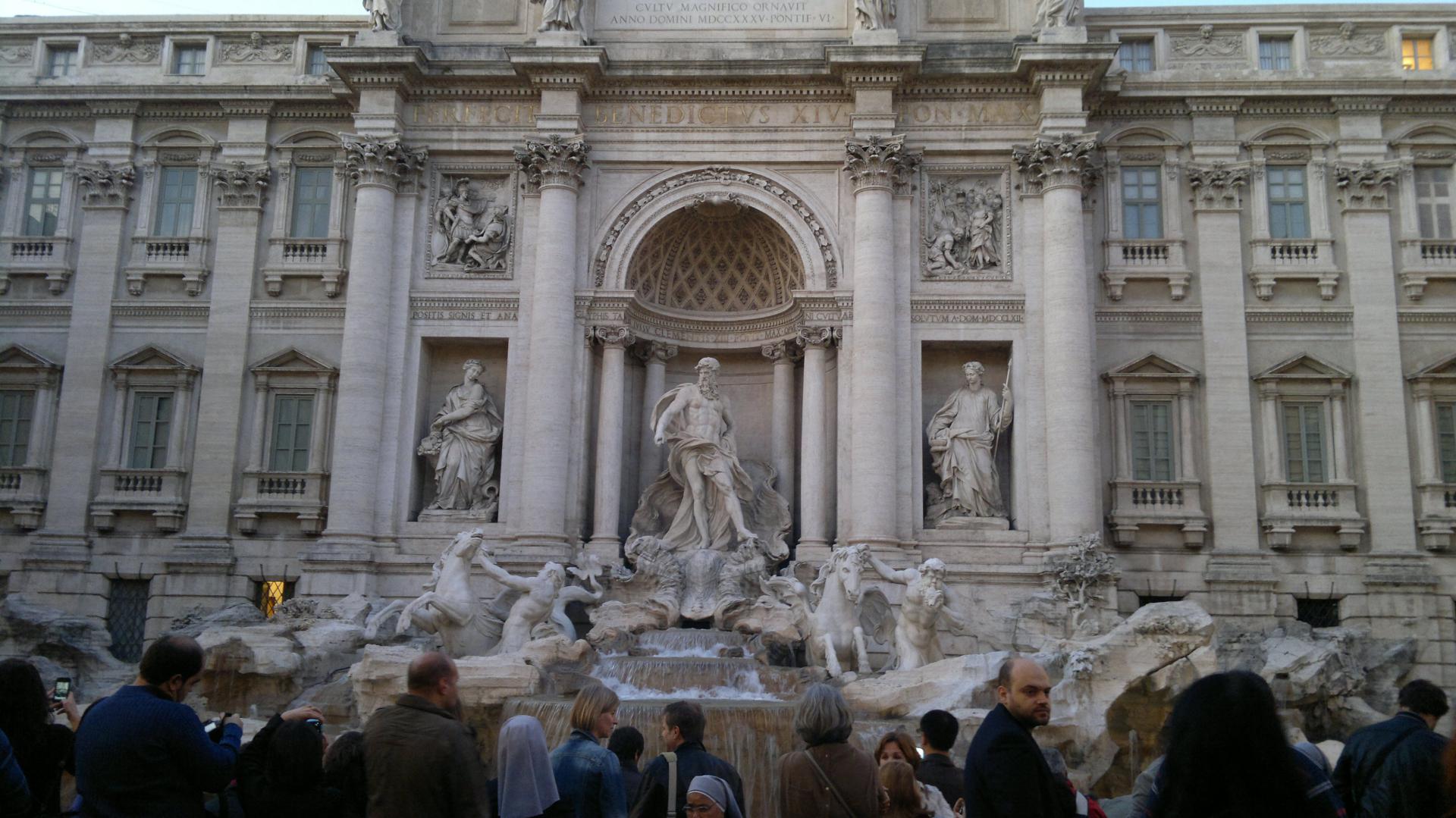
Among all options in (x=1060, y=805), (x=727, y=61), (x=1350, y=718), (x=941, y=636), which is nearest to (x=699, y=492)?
(x=941, y=636)

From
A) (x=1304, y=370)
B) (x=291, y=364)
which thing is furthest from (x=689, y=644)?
(x=1304, y=370)

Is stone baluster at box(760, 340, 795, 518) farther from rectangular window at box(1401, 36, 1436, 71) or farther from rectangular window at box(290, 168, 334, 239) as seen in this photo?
rectangular window at box(1401, 36, 1436, 71)

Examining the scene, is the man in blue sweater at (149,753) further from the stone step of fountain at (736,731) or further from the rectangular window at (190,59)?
the rectangular window at (190,59)

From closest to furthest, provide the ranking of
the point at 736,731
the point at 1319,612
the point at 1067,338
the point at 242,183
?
the point at 736,731 → the point at 1067,338 → the point at 1319,612 → the point at 242,183

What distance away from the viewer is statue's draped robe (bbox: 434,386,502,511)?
23.6 m

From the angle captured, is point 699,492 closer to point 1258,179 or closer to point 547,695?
point 547,695

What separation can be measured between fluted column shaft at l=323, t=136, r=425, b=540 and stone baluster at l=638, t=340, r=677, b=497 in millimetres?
5354

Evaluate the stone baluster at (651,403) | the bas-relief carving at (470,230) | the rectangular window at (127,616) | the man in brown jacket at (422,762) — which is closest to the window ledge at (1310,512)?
the stone baluster at (651,403)

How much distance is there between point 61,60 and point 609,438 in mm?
15846

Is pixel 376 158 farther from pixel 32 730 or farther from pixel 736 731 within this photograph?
pixel 32 730

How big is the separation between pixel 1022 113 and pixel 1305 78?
5.97 metres

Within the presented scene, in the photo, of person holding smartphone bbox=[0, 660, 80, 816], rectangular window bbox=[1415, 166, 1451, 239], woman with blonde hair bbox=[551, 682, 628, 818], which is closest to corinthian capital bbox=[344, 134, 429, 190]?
person holding smartphone bbox=[0, 660, 80, 816]

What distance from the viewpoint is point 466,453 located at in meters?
23.7

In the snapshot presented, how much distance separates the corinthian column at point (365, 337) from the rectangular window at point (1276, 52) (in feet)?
58.8
